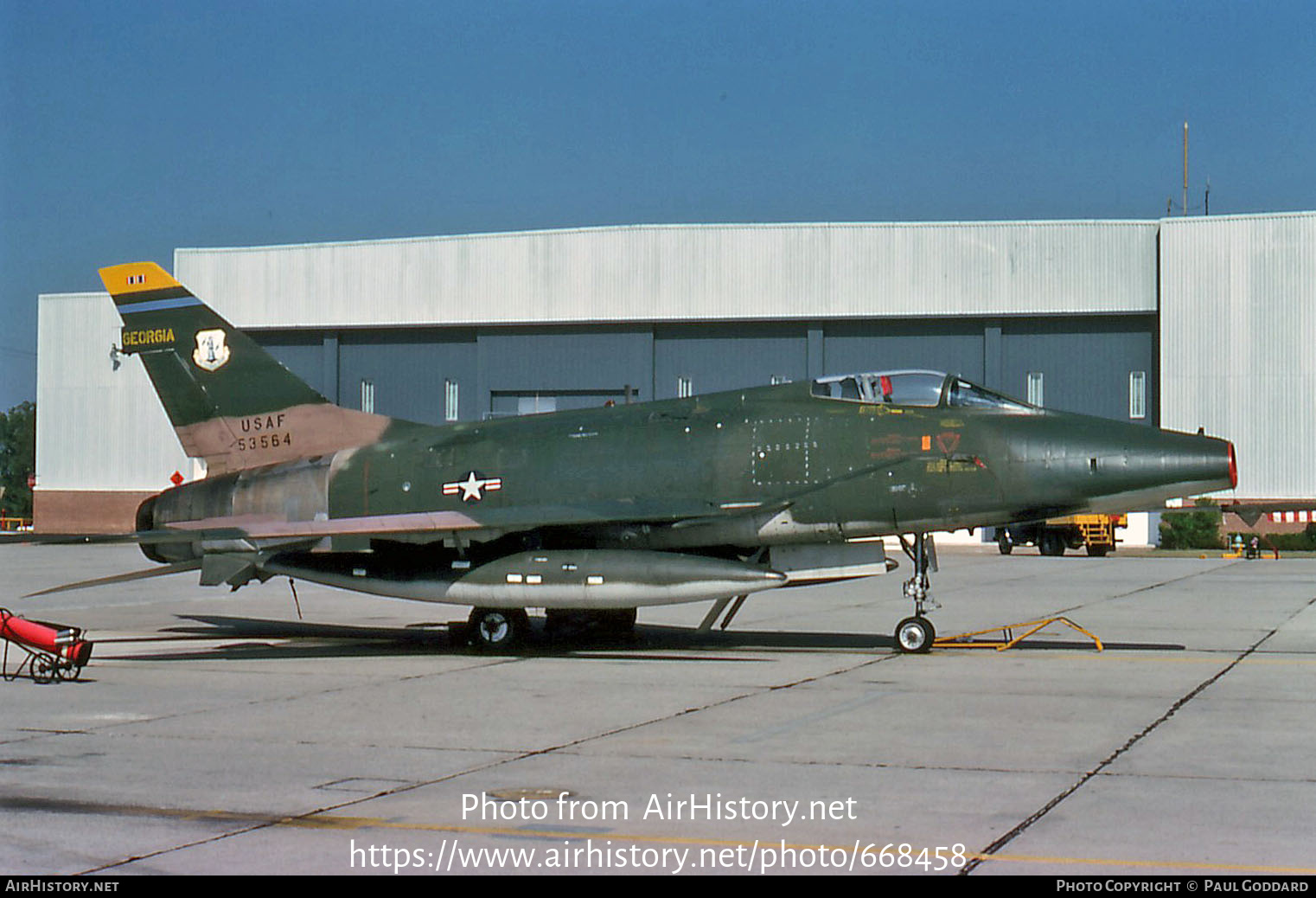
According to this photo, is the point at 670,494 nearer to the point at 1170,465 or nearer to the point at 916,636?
the point at 916,636

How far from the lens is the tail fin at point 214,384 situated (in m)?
16.6

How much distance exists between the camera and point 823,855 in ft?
20.2

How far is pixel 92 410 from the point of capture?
61.5m

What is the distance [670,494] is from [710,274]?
38.9 metres

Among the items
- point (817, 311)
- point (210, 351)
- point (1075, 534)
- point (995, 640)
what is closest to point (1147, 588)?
point (995, 640)

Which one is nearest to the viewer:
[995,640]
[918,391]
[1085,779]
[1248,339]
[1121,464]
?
[1085,779]

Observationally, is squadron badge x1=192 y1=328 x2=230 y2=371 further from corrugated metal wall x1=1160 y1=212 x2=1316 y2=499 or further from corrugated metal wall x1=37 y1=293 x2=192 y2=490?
corrugated metal wall x1=37 y1=293 x2=192 y2=490

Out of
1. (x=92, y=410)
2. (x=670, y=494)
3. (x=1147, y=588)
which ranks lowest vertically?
(x=1147, y=588)

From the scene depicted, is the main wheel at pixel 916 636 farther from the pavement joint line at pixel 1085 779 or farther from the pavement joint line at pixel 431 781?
the pavement joint line at pixel 1085 779

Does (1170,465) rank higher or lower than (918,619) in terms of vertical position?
higher

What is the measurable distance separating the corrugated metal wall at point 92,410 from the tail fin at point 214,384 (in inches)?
1760

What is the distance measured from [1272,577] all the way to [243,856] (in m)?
27.7

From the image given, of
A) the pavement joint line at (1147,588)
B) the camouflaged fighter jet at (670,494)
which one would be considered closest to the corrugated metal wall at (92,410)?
the pavement joint line at (1147,588)

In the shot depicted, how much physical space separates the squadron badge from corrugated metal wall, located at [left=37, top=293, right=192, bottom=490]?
45.0m
